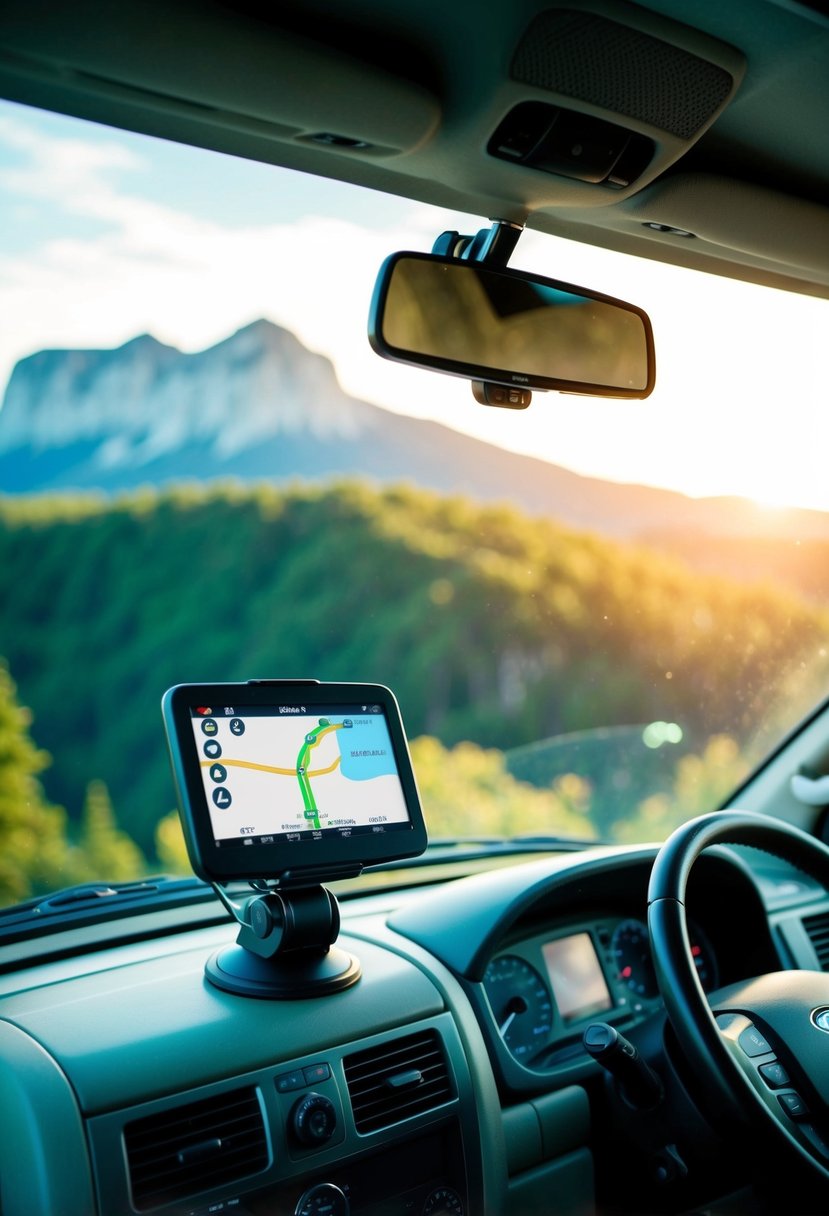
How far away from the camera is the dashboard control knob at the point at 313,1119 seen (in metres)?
1.94

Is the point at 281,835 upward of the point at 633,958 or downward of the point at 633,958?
upward

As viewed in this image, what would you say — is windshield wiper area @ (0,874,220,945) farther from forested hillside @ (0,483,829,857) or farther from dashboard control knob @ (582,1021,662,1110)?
forested hillside @ (0,483,829,857)

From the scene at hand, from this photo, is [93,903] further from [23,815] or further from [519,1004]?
[23,815]

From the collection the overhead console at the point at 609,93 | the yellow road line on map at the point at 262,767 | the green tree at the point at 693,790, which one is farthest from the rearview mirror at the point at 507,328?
the green tree at the point at 693,790

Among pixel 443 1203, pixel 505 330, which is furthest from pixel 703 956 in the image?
pixel 505 330

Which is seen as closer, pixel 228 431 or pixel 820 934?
pixel 820 934

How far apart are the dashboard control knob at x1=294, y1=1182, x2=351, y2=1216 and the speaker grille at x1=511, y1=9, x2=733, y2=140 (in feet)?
6.55

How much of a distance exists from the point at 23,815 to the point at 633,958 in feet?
32.5

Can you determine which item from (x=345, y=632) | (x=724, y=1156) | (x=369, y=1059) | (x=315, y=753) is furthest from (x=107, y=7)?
(x=345, y=632)

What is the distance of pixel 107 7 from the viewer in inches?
64.0

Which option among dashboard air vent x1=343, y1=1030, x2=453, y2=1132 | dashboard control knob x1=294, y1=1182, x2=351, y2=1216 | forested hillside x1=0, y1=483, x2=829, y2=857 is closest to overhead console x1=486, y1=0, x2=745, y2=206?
dashboard air vent x1=343, y1=1030, x2=453, y2=1132

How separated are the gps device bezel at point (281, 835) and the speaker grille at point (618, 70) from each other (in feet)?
3.97

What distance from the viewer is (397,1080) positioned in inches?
83.2

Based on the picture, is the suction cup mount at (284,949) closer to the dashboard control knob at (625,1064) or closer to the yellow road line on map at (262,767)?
the yellow road line on map at (262,767)
